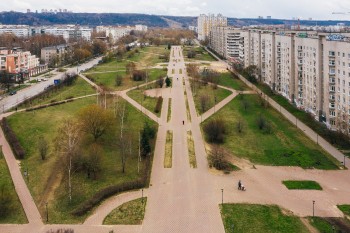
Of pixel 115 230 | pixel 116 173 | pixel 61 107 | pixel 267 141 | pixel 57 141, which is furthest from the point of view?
pixel 61 107

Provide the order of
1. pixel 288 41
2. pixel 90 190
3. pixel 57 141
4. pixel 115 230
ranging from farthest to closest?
1. pixel 288 41
2. pixel 57 141
3. pixel 90 190
4. pixel 115 230

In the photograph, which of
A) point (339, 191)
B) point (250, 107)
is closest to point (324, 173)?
point (339, 191)

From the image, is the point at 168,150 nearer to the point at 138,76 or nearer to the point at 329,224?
the point at 329,224

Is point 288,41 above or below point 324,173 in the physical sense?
above

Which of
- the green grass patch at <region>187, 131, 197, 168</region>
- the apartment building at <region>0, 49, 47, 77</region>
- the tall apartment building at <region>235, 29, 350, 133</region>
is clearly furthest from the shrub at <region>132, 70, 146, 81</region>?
the green grass patch at <region>187, 131, 197, 168</region>

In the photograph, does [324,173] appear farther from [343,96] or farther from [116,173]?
[116,173]

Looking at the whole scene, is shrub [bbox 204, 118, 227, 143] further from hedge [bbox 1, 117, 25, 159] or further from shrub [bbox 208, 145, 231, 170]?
hedge [bbox 1, 117, 25, 159]

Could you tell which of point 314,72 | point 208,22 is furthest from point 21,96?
point 208,22
